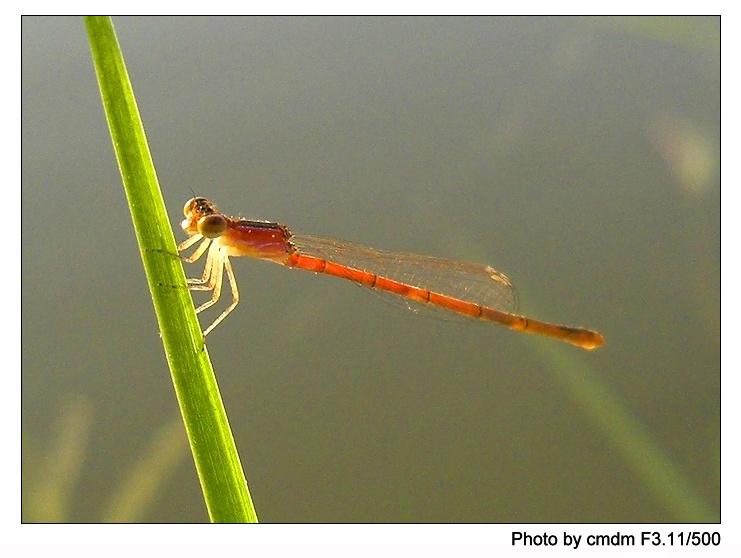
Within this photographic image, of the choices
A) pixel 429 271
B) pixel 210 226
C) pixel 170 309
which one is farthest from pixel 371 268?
pixel 170 309

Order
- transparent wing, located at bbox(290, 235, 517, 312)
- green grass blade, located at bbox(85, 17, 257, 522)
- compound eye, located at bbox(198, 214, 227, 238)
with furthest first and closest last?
transparent wing, located at bbox(290, 235, 517, 312)
compound eye, located at bbox(198, 214, 227, 238)
green grass blade, located at bbox(85, 17, 257, 522)

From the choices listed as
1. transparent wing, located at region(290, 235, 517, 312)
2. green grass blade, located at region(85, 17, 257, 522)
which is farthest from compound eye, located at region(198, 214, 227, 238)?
green grass blade, located at region(85, 17, 257, 522)

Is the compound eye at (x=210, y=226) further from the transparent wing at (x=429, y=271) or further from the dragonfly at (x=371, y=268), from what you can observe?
the transparent wing at (x=429, y=271)

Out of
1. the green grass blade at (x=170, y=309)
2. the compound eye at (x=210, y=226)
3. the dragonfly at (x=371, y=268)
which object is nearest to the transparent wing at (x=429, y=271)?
the dragonfly at (x=371, y=268)

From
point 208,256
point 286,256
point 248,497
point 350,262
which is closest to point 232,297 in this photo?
point 208,256

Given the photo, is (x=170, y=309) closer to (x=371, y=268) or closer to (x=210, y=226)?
(x=210, y=226)

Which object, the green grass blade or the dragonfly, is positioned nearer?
the green grass blade

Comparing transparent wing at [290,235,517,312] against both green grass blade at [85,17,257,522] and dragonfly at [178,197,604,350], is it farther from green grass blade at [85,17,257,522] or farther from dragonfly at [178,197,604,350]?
green grass blade at [85,17,257,522]

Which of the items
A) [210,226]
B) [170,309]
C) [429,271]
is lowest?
[170,309]
